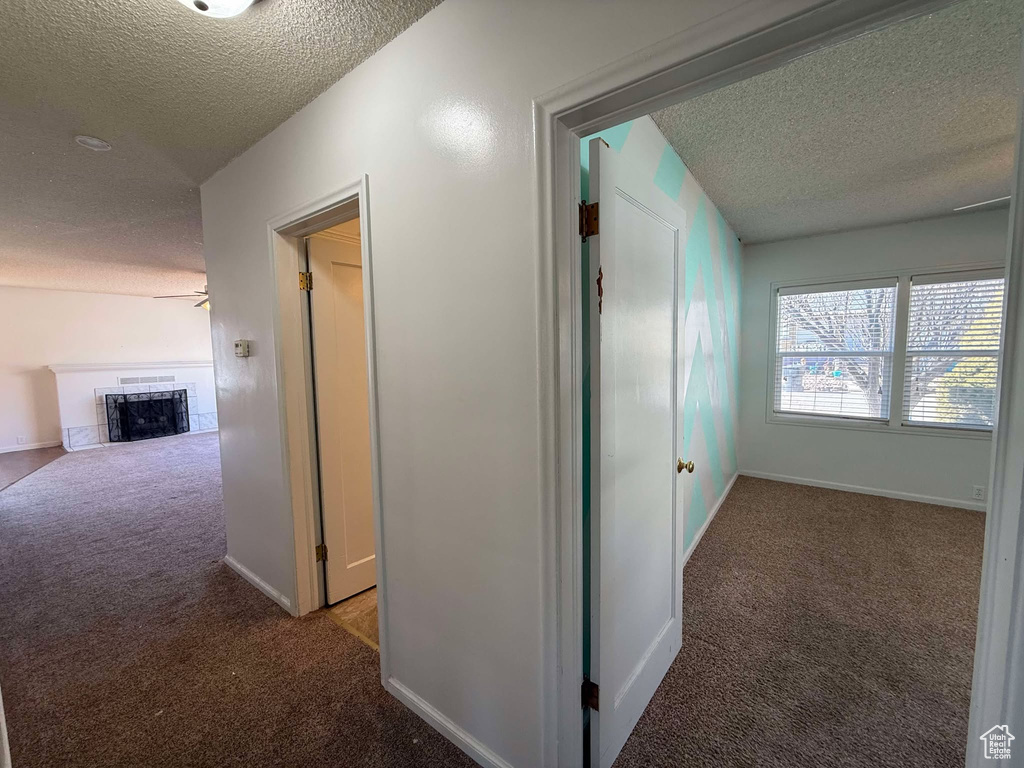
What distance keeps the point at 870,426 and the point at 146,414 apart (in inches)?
398

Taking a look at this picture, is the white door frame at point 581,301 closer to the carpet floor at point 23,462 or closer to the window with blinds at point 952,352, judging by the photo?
the window with blinds at point 952,352

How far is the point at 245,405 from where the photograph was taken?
7.54 feet

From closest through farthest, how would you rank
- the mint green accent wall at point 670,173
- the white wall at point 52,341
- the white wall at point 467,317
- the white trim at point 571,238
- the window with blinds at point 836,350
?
1. the white trim at point 571,238
2. the white wall at point 467,317
3. the mint green accent wall at point 670,173
4. the window with blinds at point 836,350
5. the white wall at point 52,341

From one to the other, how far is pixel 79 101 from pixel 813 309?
17.6 feet

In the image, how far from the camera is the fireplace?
21.9 ft

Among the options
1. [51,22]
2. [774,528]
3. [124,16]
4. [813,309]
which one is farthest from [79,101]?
[813,309]

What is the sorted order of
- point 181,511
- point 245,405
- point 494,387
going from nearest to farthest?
1. point 494,387
2. point 245,405
3. point 181,511

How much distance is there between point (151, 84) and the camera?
5.08 feet

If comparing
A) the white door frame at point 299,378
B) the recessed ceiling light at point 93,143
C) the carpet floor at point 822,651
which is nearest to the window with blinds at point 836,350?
the carpet floor at point 822,651

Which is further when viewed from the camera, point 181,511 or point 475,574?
point 181,511

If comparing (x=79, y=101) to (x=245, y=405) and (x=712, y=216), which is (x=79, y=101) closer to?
(x=245, y=405)

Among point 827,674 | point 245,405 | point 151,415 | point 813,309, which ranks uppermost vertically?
point 813,309

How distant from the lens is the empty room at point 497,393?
1.10 metres

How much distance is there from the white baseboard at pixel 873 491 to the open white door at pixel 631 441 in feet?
10.6
